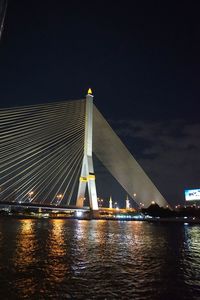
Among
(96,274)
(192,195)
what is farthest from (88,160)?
(192,195)

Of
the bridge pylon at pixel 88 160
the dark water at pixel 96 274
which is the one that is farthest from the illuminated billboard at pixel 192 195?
the dark water at pixel 96 274

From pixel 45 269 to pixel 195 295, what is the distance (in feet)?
16.5

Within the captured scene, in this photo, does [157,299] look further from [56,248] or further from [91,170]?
[91,170]

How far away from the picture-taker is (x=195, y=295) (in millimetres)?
8836

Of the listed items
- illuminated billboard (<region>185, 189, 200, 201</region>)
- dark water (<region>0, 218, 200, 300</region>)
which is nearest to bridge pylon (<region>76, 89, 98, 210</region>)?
dark water (<region>0, 218, 200, 300</region>)

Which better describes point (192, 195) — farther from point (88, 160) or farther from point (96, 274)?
point (96, 274)

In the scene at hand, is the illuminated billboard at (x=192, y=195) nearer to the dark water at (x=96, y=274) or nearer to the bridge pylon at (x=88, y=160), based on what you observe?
the bridge pylon at (x=88, y=160)

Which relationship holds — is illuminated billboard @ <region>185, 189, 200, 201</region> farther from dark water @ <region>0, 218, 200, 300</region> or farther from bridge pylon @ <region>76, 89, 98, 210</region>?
dark water @ <region>0, 218, 200, 300</region>

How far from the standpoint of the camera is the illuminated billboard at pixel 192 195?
76.0 m

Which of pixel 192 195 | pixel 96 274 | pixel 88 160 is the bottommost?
pixel 96 274

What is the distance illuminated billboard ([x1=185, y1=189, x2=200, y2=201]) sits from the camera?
7600cm

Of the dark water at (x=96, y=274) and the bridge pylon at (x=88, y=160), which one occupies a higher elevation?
the bridge pylon at (x=88, y=160)

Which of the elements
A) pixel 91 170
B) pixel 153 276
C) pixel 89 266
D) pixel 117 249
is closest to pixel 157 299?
pixel 153 276

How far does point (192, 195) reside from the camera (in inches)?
3031
